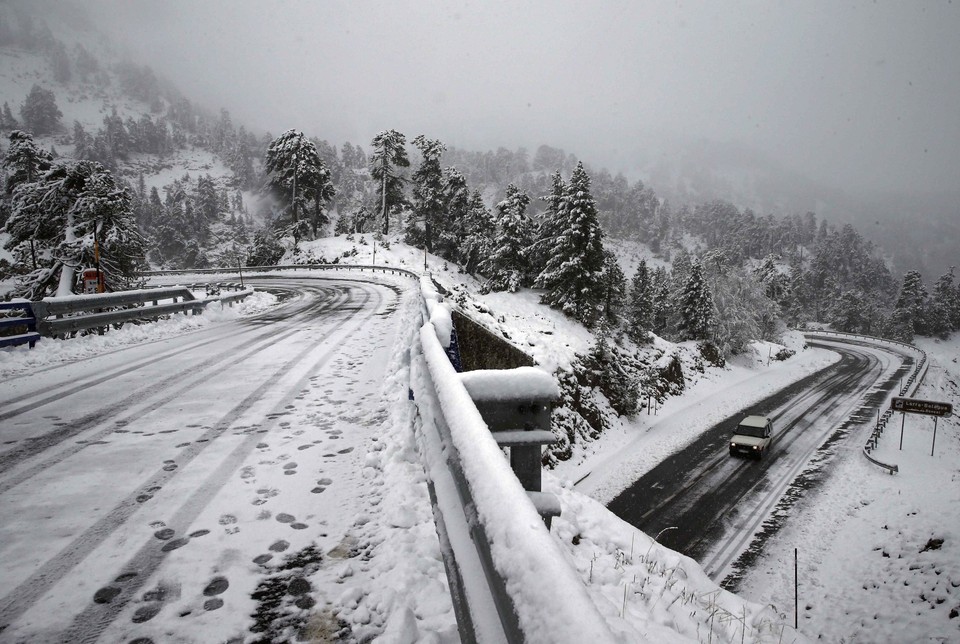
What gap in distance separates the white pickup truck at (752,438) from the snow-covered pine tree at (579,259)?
1319 cm

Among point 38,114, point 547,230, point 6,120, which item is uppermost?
point 38,114

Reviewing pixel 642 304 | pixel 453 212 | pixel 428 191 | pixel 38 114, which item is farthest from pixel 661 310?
pixel 38 114

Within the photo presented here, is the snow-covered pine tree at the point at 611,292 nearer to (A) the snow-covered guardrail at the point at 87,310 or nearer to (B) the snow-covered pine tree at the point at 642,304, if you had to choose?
(B) the snow-covered pine tree at the point at 642,304

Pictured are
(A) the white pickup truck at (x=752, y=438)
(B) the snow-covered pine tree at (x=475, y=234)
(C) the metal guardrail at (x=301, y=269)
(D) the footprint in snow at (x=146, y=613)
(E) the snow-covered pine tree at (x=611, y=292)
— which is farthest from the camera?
(B) the snow-covered pine tree at (x=475, y=234)

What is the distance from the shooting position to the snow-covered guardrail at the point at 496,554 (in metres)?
0.92

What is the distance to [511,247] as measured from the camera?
39531mm

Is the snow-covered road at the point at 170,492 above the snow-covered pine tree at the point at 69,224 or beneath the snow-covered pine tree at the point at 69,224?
beneath

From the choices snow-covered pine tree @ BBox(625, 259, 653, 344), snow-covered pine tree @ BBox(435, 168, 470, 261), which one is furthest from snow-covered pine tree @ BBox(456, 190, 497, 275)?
snow-covered pine tree @ BBox(625, 259, 653, 344)

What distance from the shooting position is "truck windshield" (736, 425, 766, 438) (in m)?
22.5

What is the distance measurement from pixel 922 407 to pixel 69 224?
42129 millimetres

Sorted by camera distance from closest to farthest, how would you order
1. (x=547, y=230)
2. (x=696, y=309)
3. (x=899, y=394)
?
1. (x=899, y=394)
2. (x=547, y=230)
3. (x=696, y=309)

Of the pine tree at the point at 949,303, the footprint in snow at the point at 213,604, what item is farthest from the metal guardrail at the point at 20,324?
the pine tree at the point at 949,303

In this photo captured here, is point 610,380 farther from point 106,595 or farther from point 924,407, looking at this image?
point 106,595

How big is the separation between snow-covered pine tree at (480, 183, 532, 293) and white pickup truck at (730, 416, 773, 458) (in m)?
21.6
